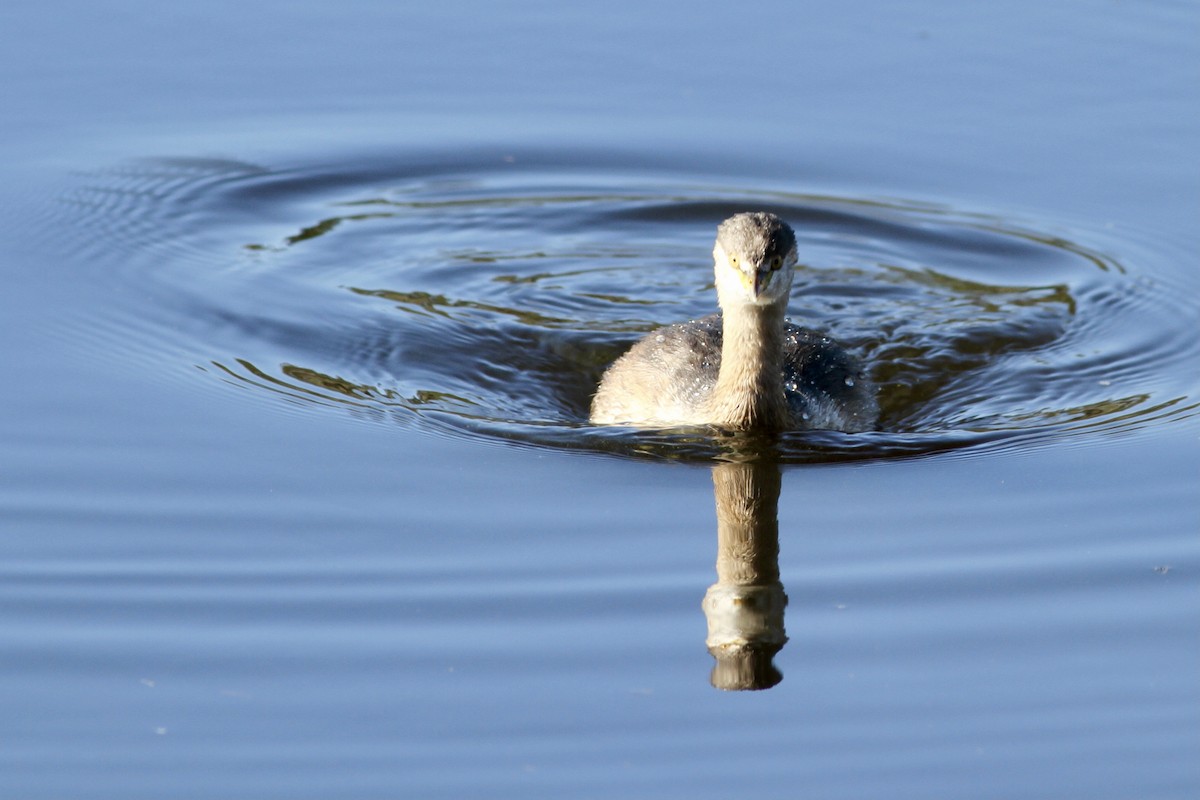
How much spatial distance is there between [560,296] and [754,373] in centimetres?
275

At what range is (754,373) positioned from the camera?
9.03 metres

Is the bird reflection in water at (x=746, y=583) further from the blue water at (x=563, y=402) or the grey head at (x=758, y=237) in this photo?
the grey head at (x=758, y=237)

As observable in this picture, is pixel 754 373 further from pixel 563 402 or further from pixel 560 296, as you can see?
pixel 560 296

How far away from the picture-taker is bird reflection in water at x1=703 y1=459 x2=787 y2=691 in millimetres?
6594

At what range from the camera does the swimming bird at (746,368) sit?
8617 millimetres

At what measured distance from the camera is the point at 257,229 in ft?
39.5

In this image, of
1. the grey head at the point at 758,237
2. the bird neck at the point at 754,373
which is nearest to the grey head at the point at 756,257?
the grey head at the point at 758,237

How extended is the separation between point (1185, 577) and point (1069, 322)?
3.98 meters

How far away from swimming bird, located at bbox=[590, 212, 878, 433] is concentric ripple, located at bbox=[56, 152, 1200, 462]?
23cm

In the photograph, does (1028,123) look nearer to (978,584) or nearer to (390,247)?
(390,247)

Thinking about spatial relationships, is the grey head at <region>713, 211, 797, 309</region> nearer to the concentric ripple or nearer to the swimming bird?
the swimming bird

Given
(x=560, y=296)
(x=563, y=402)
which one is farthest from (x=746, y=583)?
(x=560, y=296)

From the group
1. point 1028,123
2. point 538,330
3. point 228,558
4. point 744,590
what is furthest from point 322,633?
point 1028,123

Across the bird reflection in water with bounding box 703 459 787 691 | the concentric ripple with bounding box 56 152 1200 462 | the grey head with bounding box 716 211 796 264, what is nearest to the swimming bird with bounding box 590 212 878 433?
the grey head with bounding box 716 211 796 264
